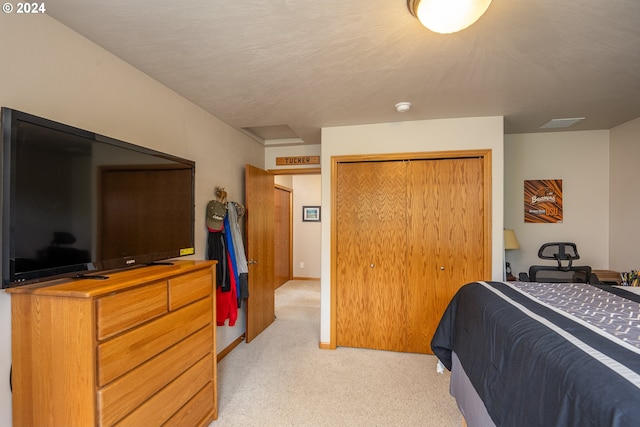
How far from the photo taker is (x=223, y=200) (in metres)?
2.89

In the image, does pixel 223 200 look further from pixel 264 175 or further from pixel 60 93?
pixel 60 93

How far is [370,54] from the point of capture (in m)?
1.72

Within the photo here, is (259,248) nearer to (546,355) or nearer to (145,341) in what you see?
(145,341)

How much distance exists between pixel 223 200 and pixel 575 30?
281 centimetres

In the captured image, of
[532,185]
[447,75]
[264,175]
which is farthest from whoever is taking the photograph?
[264,175]

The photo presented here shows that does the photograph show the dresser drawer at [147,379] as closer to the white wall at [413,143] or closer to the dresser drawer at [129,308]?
the dresser drawer at [129,308]

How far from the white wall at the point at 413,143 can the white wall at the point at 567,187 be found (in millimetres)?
825

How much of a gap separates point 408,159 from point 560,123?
161cm

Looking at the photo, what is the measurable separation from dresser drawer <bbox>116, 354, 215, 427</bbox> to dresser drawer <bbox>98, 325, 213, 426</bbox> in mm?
31

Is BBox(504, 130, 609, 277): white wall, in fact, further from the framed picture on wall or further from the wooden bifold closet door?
the framed picture on wall

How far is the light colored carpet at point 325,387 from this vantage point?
2.01 meters

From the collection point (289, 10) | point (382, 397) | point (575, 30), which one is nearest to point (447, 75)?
point (575, 30)

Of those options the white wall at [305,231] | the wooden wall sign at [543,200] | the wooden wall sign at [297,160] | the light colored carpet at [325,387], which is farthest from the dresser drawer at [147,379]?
the white wall at [305,231]

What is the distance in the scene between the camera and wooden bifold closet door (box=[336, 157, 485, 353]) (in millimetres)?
2887
